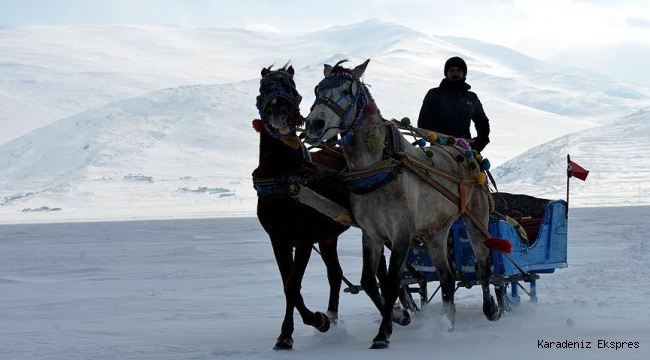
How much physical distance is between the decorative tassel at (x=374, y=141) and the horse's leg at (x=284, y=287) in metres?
0.96

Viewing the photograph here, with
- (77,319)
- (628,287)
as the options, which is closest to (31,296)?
(77,319)

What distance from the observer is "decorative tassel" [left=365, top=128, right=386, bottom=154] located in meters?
7.99

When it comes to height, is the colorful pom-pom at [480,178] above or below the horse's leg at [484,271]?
above

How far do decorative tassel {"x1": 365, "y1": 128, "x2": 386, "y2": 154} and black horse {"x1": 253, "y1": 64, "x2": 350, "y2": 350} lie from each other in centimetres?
57

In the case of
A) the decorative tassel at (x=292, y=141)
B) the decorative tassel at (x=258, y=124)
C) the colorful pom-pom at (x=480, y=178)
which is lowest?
the colorful pom-pom at (x=480, y=178)

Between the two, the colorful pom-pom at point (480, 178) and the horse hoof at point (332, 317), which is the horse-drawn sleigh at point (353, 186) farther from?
the colorful pom-pom at point (480, 178)

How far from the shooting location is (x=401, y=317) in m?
9.21

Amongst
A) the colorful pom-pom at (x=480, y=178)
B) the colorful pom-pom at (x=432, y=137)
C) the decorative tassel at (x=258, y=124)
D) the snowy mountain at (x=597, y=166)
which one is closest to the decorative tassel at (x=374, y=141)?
the decorative tassel at (x=258, y=124)

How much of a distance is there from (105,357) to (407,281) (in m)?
3.09

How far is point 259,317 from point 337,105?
3.95 metres

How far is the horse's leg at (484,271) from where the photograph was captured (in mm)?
9664

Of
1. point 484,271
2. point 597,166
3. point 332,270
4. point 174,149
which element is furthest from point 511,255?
point 174,149

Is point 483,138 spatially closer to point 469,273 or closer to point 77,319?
point 469,273

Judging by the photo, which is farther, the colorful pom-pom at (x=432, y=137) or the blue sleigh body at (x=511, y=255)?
the blue sleigh body at (x=511, y=255)
